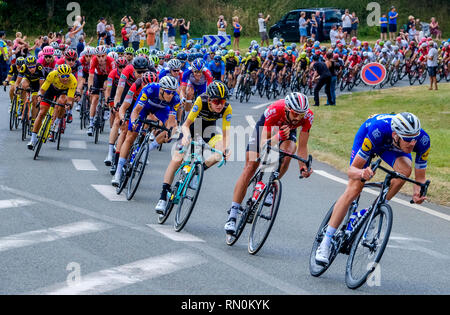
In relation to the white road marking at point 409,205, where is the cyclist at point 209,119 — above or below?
above

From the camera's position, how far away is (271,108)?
9.42m

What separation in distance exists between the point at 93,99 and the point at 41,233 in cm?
906

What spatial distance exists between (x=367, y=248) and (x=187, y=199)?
10.2 ft

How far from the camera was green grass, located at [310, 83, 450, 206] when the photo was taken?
1630 cm

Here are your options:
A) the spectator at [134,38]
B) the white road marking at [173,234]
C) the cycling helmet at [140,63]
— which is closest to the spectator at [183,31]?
the spectator at [134,38]

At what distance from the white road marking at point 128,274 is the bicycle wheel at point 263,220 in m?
0.64

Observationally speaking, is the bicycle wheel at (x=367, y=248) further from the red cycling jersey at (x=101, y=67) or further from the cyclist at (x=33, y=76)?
the cyclist at (x=33, y=76)

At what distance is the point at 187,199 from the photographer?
1018 centimetres

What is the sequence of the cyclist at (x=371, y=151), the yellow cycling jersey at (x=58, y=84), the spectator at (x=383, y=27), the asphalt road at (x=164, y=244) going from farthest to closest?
the spectator at (x=383, y=27), the yellow cycling jersey at (x=58, y=84), the cyclist at (x=371, y=151), the asphalt road at (x=164, y=244)

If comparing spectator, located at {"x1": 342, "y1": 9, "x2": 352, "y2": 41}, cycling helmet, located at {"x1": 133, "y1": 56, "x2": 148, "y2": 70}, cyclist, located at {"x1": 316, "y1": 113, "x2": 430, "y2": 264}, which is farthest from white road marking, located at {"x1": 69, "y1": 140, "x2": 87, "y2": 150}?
spectator, located at {"x1": 342, "y1": 9, "x2": 352, "y2": 41}

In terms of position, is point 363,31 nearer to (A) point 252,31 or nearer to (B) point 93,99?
(A) point 252,31

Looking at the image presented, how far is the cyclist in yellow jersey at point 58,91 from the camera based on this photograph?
641 inches

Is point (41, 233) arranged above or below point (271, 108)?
below
